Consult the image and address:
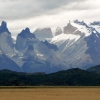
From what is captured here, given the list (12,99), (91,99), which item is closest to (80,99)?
(91,99)

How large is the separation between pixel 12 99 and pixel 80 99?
A: 26144 millimetres

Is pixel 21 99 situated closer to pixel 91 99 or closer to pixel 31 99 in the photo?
pixel 31 99

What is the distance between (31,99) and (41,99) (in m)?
4.24

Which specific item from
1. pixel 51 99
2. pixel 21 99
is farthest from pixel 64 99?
pixel 21 99

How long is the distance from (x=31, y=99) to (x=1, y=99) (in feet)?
37.5

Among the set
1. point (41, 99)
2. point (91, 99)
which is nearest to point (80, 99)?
point (91, 99)

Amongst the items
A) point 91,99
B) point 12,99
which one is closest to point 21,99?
point 12,99

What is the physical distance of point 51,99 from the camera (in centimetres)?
15012

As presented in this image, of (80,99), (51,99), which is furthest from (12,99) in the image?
(80,99)

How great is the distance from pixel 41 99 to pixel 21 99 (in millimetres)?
8070

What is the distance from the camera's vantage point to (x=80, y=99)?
149 m

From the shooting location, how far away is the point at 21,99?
148500mm

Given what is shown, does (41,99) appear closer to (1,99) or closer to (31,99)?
(31,99)

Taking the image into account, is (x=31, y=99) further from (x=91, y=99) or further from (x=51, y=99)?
(x=91, y=99)
